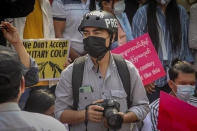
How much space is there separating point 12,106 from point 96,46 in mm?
1793

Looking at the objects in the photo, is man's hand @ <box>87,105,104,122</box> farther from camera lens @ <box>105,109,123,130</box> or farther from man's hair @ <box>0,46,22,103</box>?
man's hair @ <box>0,46,22,103</box>

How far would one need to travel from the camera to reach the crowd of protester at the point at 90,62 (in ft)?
10.0

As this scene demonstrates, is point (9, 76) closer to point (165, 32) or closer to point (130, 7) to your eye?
point (165, 32)

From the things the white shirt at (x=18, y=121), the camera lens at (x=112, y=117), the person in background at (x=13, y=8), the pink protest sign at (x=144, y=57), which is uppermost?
the person in background at (x=13, y=8)

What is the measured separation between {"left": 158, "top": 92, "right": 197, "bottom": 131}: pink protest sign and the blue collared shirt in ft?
5.25

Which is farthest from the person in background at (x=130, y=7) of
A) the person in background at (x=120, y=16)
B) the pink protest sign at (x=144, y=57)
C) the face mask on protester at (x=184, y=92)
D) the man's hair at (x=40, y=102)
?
the man's hair at (x=40, y=102)

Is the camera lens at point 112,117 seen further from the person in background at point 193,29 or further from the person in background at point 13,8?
the person in background at point 193,29

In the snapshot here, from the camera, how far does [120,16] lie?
6887mm

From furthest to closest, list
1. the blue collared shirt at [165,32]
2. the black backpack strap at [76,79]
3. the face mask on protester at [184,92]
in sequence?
the blue collared shirt at [165,32], the face mask on protester at [184,92], the black backpack strap at [76,79]

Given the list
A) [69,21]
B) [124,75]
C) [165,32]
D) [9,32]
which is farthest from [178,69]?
[9,32]

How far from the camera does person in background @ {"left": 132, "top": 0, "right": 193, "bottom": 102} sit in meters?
6.88

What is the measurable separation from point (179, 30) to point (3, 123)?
4.43m

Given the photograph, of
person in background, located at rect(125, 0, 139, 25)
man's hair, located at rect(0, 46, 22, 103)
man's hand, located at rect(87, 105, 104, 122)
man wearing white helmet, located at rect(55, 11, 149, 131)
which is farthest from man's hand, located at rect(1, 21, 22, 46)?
person in background, located at rect(125, 0, 139, 25)

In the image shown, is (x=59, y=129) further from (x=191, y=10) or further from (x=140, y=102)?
(x=191, y=10)
